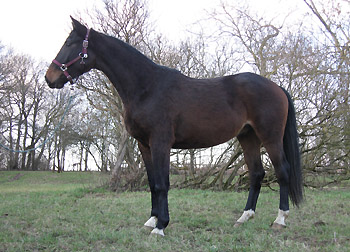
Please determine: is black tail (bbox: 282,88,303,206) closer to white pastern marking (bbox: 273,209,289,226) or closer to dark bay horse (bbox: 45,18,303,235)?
dark bay horse (bbox: 45,18,303,235)

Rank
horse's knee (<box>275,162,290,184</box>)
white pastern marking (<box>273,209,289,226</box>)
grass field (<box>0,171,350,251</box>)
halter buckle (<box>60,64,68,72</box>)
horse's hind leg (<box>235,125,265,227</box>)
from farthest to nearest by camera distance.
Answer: horse's hind leg (<box>235,125,265,227</box>) → horse's knee (<box>275,162,290,184</box>) → halter buckle (<box>60,64,68,72</box>) → white pastern marking (<box>273,209,289,226</box>) → grass field (<box>0,171,350,251</box>)

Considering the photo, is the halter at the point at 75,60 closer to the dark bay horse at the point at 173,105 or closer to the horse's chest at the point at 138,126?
the dark bay horse at the point at 173,105

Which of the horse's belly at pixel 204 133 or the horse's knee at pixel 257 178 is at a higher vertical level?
the horse's belly at pixel 204 133

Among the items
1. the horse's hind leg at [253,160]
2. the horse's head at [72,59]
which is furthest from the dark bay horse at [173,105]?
the horse's hind leg at [253,160]

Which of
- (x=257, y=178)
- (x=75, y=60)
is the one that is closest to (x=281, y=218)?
(x=257, y=178)

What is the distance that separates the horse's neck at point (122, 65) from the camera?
3.61m

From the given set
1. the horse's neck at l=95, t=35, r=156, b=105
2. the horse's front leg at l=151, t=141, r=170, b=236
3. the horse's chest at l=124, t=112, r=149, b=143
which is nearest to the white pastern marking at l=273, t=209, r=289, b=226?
the horse's front leg at l=151, t=141, r=170, b=236

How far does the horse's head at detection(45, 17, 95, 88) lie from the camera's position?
3.57m

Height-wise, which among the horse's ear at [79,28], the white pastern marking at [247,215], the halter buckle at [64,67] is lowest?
the white pastern marking at [247,215]

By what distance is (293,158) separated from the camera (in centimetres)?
396

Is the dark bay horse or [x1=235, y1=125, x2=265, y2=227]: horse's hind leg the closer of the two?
the dark bay horse

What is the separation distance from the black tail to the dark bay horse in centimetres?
1

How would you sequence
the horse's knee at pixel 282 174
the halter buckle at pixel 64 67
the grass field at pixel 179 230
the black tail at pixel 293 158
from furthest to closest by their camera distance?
the black tail at pixel 293 158 < the horse's knee at pixel 282 174 < the halter buckle at pixel 64 67 < the grass field at pixel 179 230

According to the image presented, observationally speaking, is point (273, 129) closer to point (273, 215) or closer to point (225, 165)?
point (273, 215)
